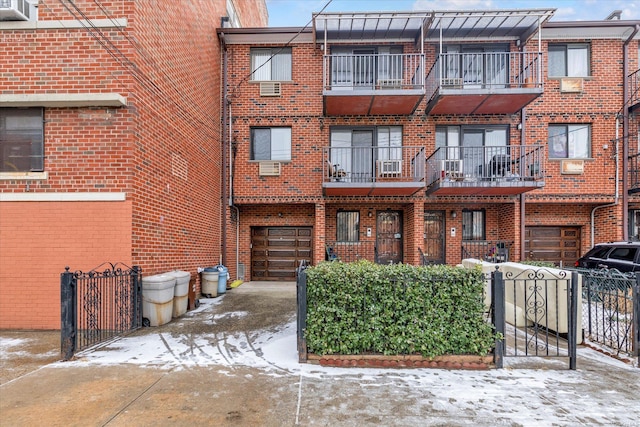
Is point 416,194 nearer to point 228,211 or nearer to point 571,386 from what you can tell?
point 228,211

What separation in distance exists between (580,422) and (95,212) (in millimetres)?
7582

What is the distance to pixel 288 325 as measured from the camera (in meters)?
5.96

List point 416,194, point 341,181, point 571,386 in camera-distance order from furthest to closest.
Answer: point 416,194, point 341,181, point 571,386

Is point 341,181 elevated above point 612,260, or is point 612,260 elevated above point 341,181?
point 341,181

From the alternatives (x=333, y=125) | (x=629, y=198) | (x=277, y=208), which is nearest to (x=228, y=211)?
(x=277, y=208)

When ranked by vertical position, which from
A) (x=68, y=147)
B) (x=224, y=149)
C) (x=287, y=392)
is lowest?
(x=287, y=392)

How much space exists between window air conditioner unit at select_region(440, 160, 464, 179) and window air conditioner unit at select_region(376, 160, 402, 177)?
1.29 meters

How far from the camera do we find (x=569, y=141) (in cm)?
1041

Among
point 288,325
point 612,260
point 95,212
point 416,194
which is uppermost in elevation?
point 416,194

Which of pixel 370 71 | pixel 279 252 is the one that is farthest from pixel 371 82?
pixel 279 252

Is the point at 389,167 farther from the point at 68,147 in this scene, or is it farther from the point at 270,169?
the point at 68,147

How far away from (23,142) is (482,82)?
12.6 meters

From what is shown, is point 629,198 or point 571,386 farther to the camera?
point 629,198

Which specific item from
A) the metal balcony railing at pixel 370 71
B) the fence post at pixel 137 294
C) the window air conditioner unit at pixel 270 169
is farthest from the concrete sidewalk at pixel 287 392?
the metal balcony railing at pixel 370 71
